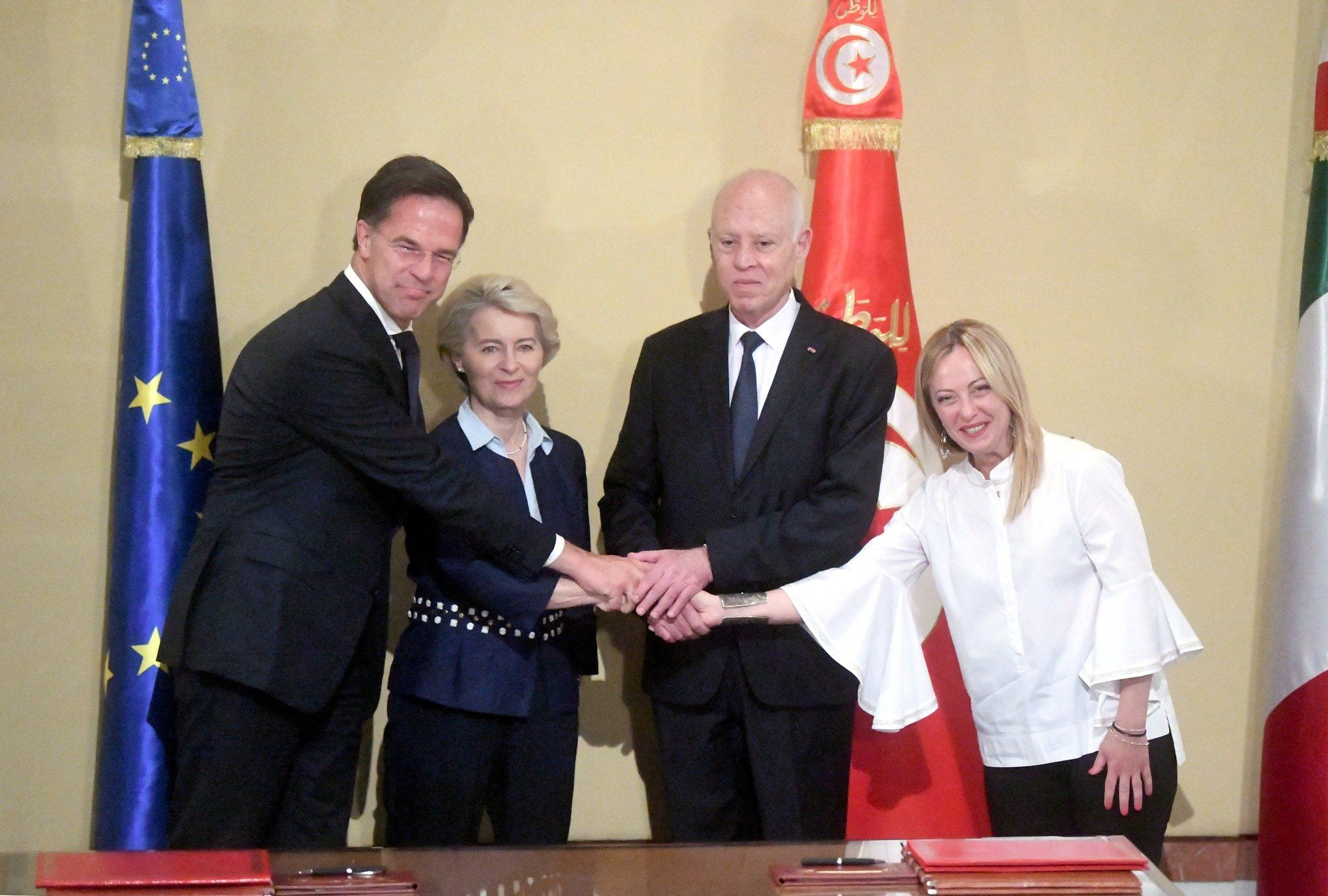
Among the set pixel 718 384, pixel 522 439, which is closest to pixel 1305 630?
pixel 718 384

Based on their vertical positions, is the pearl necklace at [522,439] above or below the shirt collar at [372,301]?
below

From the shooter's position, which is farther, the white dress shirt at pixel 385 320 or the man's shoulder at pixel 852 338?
the man's shoulder at pixel 852 338

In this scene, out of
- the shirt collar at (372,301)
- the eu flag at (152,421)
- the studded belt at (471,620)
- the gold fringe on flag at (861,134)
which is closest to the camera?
the shirt collar at (372,301)

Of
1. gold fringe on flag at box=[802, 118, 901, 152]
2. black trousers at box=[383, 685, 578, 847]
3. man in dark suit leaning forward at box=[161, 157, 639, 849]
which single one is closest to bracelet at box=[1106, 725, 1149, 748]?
man in dark suit leaning forward at box=[161, 157, 639, 849]

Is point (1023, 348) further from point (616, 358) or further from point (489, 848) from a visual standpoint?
point (489, 848)

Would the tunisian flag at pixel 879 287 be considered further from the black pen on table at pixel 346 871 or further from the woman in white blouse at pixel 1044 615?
the black pen on table at pixel 346 871

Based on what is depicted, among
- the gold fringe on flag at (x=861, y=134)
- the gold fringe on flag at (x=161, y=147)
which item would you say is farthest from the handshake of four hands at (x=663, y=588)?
the gold fringe on flag at (x=161, y=147)

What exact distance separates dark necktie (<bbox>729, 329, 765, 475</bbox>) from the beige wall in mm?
617

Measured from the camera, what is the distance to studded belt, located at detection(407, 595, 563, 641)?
9.64ft

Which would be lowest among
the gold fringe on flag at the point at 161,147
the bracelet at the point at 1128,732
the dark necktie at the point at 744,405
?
the bracelet at the point at 1128,732

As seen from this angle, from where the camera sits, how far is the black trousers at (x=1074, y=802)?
2588 mm

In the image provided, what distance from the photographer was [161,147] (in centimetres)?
323

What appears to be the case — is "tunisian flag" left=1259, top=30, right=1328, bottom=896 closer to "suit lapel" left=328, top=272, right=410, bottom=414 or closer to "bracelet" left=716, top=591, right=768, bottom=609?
"bracelet" left=716, top=591, right=768, bottom=609

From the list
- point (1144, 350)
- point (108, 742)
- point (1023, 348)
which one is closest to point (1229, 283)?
point (1144, 350)
